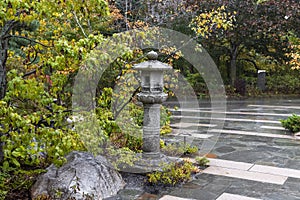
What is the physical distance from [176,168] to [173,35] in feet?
29.0

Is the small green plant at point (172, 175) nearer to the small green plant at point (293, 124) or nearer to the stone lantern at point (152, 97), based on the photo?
the stone lantern at point (152, 97)

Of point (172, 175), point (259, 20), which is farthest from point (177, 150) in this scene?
point (259, 20)

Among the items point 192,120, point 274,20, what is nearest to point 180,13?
point 274,20

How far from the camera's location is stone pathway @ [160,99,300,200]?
13.9 ft

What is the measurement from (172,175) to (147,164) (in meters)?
0.45

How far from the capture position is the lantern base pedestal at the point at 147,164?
482cm

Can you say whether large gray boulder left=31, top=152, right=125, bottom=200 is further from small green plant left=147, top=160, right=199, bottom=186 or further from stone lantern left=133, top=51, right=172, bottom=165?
stone lantern left=133, top=51, right=172, bottom=165

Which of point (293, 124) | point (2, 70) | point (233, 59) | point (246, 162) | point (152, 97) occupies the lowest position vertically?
point (246, 162)

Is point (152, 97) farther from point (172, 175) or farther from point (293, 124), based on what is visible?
point (293, 124)

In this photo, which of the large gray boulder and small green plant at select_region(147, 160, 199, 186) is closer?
the large gray boulder

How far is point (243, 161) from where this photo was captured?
5559 mm

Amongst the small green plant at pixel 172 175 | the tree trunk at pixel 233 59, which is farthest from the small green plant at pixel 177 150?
the tree trunk at pixel 233 59

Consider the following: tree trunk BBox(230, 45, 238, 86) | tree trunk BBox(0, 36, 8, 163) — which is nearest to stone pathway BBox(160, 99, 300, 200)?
tree trunk BBox(0, 36, 8, 163)

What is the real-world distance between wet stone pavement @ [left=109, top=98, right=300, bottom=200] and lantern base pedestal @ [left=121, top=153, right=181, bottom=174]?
1.65ft
